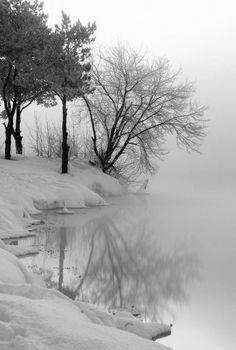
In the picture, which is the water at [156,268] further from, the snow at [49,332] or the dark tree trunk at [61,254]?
the snow at [49,332]

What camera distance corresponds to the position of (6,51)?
69.8 feet

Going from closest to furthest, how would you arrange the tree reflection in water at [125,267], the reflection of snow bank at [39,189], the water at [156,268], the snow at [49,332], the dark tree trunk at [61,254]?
1. the snow at [49,332]
2. the water at [156,268]
3. the tree reflection in water at [125,267]
4. the dark tree trunk at [61,254]
5. the reflection of snow bank at [39,189]

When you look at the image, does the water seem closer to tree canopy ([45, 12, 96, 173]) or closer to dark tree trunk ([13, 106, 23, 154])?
tree canopy ([45, 12, 96, 173])

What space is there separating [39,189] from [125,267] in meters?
8.88

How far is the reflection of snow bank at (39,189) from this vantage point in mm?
11352

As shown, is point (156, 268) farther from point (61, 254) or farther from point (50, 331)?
point (50, 331)

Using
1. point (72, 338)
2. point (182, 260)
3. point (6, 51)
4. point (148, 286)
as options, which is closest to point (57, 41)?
point (6, 51)

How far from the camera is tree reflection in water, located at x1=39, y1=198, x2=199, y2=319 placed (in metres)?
5.93

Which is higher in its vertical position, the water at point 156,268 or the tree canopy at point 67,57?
the tree canopy at point 67,57

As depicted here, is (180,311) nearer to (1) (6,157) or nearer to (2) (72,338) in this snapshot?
(2) (72,338)

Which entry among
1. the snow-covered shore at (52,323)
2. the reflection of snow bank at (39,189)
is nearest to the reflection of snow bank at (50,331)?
the snow-covered shore at (52,323)

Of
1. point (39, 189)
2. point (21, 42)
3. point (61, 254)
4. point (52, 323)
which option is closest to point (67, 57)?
point (21, 42)

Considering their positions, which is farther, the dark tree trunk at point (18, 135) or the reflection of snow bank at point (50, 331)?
the dark tree trunk at point (18, 135)

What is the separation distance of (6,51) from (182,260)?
16273mm
